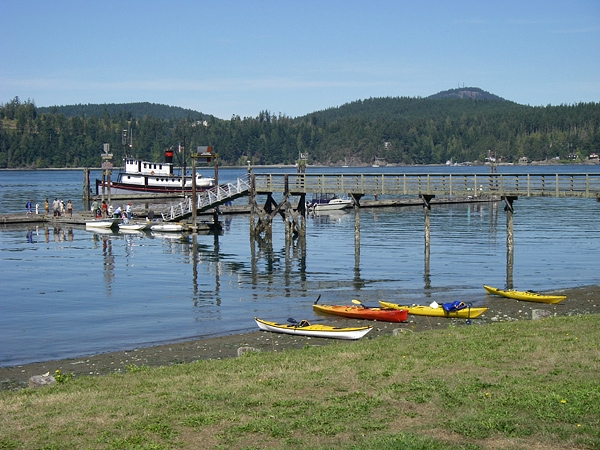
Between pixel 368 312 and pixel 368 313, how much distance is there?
39 mm

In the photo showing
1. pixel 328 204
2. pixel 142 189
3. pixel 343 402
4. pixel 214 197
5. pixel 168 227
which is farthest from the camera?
pixel 142 189

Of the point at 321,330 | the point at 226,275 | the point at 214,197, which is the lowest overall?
the point at 226,275

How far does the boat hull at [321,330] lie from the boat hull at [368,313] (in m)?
3.25

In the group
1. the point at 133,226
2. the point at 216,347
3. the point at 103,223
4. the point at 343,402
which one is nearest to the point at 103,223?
the point at 103,223

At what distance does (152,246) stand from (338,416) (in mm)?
47080

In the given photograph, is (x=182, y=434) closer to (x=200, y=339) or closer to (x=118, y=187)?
(x=200, y=339)

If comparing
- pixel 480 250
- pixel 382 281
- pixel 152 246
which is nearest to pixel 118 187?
pixel 152 246

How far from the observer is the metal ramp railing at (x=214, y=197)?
58750 mm

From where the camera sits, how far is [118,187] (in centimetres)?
11400

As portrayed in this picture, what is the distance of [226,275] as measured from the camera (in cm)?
4456

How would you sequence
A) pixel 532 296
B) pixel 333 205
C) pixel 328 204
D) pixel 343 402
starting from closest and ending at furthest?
pixel 343 402, pixel 532 296, pixel 328 204, pixel 333 205

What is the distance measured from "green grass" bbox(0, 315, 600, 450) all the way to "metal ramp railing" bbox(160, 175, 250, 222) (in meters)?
39.5

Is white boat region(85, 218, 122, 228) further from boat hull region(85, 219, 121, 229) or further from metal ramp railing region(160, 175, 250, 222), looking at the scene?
metal ramp railing region(160, 175, 250, 222)

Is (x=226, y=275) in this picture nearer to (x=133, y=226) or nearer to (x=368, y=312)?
(x=368, y=312)
